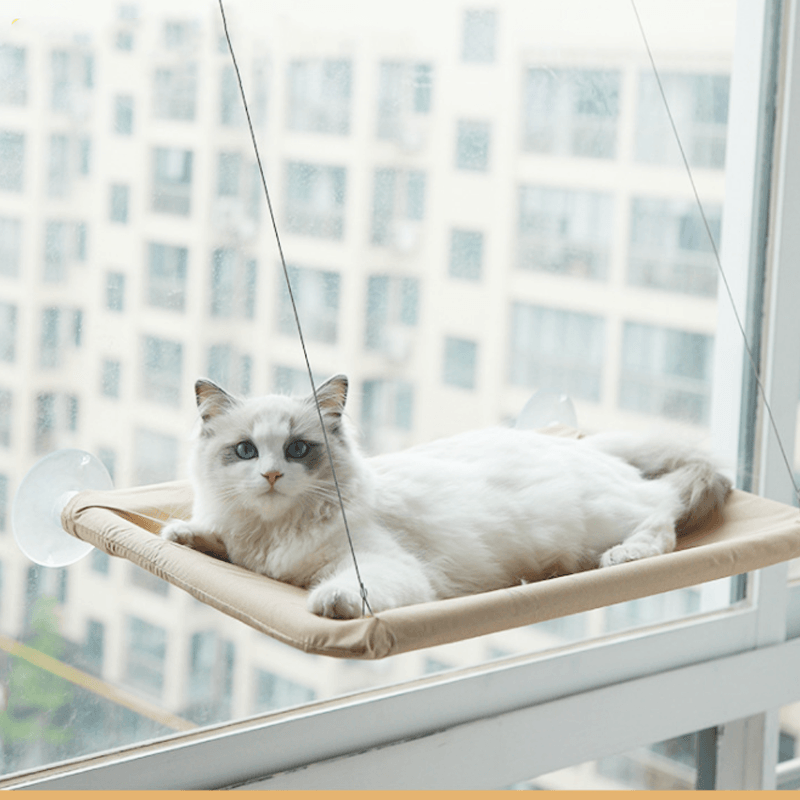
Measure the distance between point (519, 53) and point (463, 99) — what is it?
159 mm

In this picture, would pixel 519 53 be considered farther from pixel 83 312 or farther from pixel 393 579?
pixel 393 579

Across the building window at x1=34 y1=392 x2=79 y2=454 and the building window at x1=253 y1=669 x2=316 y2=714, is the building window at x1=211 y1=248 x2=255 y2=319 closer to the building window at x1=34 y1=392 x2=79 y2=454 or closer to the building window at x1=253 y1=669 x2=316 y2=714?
the building window at x1=34 y1=392 x2=79 y2=454

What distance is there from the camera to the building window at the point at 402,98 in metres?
1.91

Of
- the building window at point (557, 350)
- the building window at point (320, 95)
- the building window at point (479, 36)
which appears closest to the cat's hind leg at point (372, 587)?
the building window at point (320, 95)

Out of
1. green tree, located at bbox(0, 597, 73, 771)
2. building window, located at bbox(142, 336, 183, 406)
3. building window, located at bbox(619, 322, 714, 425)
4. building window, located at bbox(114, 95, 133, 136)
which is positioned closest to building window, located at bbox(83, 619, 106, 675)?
green tree, located at bbox(0, 597, 73, 771)

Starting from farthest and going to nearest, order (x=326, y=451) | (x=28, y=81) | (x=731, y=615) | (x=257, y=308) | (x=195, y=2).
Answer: (x=731, y=615)
(x=257, y=308)
(x=195, y=2)
(x=28, y=81)
(x=326, y=451)

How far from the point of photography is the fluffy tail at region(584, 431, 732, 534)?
4.60 feet

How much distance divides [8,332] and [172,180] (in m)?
0.39

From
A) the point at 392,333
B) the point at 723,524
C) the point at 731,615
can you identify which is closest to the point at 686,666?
the point at 731,615

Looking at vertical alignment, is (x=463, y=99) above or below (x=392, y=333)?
above

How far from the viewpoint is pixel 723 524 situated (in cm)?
138

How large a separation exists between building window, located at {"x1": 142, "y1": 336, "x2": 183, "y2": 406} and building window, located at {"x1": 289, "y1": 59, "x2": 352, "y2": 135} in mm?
477

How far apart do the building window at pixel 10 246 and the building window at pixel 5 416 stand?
19cm

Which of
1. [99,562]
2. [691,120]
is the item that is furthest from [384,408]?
[691,120]
